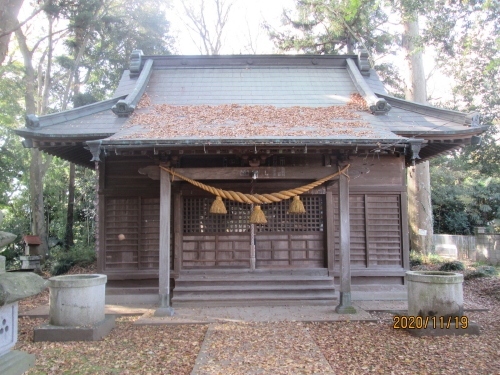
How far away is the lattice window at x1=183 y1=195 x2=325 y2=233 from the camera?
888 cm

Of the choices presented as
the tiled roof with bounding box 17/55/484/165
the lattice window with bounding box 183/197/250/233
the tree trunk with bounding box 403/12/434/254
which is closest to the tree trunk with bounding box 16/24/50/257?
the tiled roof with bounding box 17/55/484/165

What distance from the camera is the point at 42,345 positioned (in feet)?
19.1

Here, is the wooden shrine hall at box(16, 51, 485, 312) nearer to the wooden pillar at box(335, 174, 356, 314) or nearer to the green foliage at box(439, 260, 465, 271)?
the wooden pillar at box(335, 174, 356, 314)

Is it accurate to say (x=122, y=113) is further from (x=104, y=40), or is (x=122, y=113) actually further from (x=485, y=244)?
(x=485, y=244)

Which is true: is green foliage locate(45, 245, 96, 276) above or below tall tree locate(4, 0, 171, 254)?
below

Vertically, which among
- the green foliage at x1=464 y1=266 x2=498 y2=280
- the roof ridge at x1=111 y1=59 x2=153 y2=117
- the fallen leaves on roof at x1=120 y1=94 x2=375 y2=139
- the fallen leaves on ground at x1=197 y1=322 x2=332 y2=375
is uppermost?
the roof ridge at x1=111 y1=59 x2=153 y2=117

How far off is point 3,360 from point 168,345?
267cm

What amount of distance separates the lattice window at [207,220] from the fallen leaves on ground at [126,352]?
2.61 metres

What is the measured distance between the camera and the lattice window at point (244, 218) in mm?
8875

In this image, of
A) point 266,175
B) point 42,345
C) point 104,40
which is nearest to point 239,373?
point 42,345

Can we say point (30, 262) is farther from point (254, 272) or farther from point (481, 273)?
point (481, 273)

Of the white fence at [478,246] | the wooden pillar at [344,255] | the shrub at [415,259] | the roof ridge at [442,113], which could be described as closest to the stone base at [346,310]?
the wooden pillar at [344,255]

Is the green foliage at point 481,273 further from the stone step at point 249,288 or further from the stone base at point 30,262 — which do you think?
the stone base at point 30,262

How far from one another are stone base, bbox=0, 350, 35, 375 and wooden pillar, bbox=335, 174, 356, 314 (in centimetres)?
542
